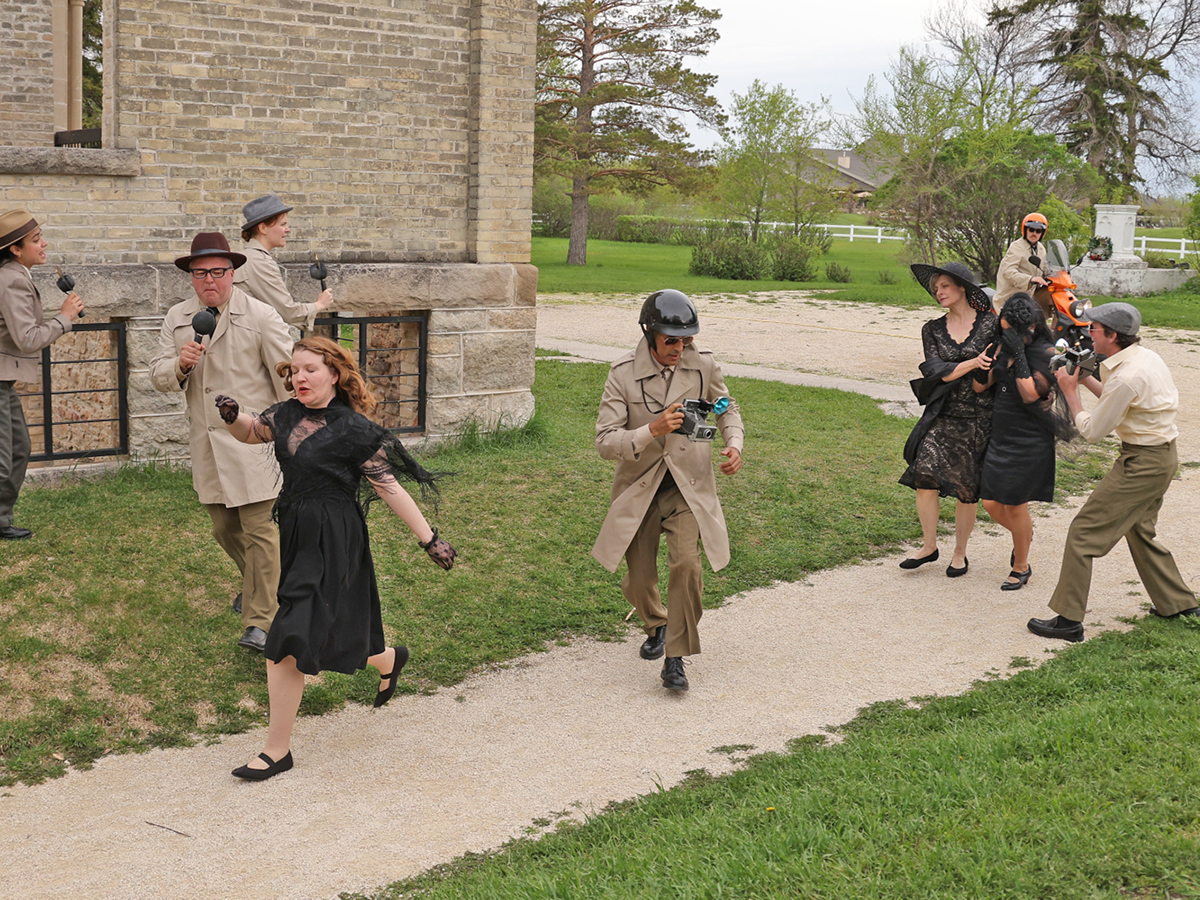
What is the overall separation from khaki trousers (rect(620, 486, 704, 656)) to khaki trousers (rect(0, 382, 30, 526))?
369 cm

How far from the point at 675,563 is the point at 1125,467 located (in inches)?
104

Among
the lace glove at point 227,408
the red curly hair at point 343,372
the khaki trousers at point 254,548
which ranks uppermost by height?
the red curly hair at point 343,372

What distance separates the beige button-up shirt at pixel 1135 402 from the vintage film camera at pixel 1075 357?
4.1 inches

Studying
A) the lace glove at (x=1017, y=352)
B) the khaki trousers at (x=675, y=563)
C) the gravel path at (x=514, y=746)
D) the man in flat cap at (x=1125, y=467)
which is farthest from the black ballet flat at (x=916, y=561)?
the khaki trousers at (x=675, y=563)

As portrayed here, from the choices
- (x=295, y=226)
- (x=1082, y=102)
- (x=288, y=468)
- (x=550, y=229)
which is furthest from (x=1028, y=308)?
(x=550, y=229)

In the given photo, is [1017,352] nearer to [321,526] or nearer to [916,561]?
[916,561]

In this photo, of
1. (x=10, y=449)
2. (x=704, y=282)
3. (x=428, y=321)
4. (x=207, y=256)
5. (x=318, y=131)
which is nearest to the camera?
(x=207, y=256)

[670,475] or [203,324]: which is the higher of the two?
[203,324]

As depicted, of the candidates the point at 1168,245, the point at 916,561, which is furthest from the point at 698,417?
the point at 1168,245

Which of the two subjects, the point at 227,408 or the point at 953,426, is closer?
the point at 227,408

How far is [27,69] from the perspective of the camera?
1566 centimetres

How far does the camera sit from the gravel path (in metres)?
4.38

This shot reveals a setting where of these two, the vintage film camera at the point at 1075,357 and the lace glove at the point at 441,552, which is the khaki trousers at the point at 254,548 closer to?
the lace glove at the point at 441,552

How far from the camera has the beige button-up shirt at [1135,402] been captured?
20.9ft
